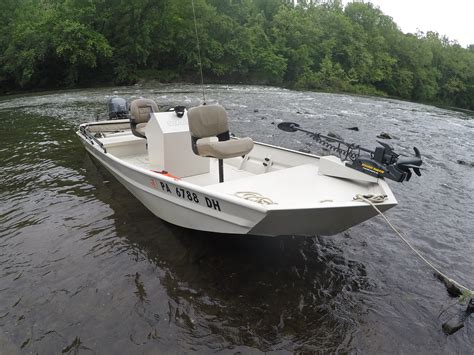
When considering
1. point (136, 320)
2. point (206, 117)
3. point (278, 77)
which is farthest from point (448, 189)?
point (278, 77)

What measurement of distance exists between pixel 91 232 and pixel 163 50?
33.3 metres

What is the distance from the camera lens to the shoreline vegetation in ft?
98.4

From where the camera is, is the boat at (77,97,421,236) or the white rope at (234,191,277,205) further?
the white rope at (234,191,277,205)

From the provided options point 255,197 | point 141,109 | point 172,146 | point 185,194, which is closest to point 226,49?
point 141,109

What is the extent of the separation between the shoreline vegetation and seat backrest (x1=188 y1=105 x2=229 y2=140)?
1086 inches

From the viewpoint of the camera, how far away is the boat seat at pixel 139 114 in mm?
7336

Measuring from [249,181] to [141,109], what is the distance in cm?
392

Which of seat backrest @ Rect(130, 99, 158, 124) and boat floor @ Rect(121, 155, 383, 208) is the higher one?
seat backrest @ Rect(130, 99, 158, 124)

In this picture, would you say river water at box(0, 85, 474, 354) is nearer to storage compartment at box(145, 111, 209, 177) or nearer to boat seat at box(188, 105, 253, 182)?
storage compartment at box(145, 111, 209, 177)

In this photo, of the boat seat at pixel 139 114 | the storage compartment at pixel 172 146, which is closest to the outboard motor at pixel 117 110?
the boat seat at pixel 139 114

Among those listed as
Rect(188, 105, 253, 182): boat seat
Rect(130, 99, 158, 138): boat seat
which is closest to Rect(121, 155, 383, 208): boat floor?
Rect(188, 105, 253, 182): boat seat

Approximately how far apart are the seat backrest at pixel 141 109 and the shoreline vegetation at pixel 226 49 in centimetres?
2547

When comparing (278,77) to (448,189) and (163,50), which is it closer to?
(163,50)

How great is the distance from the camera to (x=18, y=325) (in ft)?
11.5
